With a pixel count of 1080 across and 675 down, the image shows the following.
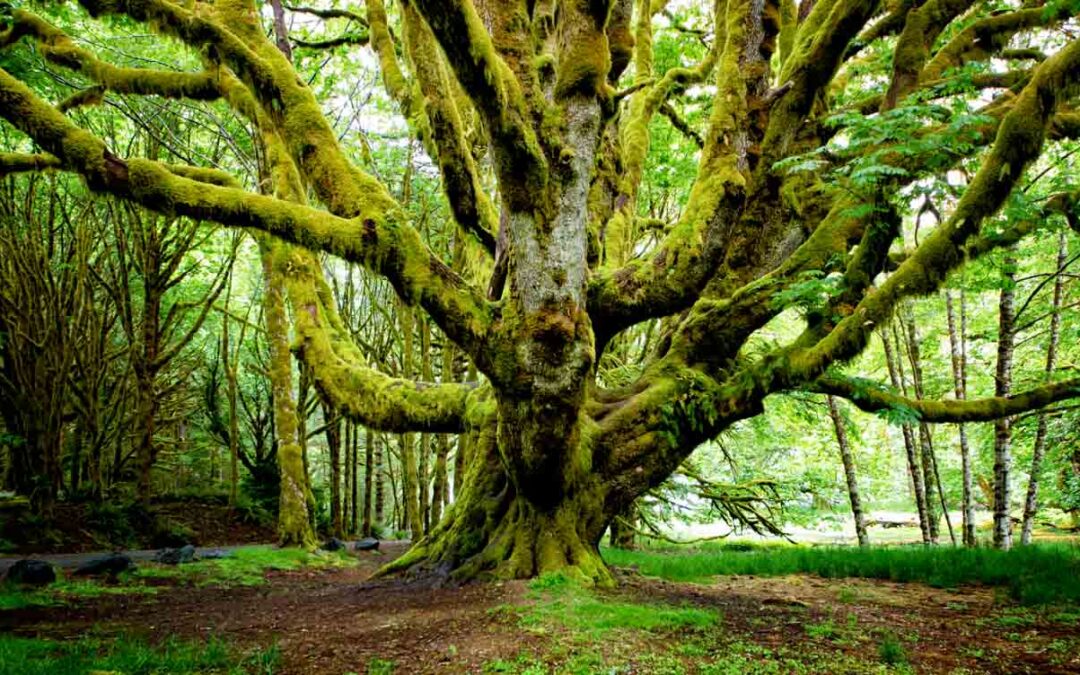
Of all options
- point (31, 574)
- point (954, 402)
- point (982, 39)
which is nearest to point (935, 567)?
point (954, 402)

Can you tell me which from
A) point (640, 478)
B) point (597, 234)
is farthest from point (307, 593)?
point (597, 234)

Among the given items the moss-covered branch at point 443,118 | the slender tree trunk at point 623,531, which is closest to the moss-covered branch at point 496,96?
the moss-covered branch at point 443,118

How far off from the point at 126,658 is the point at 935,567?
6.80 m

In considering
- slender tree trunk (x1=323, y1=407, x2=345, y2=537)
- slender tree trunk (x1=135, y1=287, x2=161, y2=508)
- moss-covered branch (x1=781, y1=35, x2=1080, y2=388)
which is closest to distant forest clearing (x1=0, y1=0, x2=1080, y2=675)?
moss-covered branch (x1=781, y1=35, x2=1080, y2=388)

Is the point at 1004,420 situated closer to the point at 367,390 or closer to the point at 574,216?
the point at 574,216

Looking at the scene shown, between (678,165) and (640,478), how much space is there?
759 centimetres

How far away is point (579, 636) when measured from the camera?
3.53 m

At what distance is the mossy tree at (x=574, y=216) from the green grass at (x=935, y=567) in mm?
1413

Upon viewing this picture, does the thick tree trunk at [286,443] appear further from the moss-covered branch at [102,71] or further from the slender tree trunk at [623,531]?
the slender tree trunk at [623,531]

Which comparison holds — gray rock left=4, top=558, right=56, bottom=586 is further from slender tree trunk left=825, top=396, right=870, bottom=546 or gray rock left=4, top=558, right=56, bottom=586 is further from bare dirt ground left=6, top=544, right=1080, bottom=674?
slender tree trunk left=825, top=396, right=870, bottom=546

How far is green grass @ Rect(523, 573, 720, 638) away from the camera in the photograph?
148 inches

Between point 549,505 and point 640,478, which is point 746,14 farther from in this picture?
point 549,505

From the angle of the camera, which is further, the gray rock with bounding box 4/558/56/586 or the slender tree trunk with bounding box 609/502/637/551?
the slender tree trunk with bounding box 609/502/637/551

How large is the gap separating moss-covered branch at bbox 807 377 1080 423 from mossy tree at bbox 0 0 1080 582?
22mm
